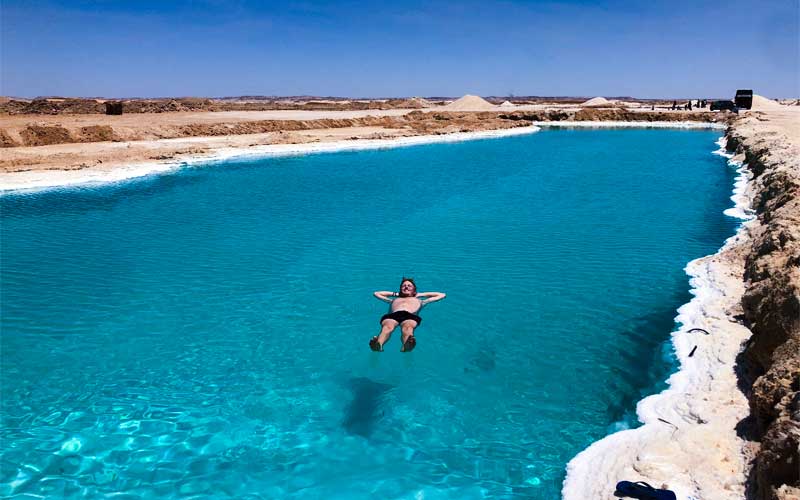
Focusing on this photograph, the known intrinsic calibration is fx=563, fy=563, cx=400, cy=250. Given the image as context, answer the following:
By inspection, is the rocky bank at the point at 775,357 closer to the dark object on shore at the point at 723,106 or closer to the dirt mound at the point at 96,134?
the dirt mound at the point at 96,134

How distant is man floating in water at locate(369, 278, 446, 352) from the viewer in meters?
8.62

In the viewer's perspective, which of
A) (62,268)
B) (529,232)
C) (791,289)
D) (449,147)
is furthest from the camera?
(449,147)

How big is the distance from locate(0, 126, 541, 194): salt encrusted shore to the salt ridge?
26856 mm

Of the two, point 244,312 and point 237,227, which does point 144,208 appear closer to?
point 237,227

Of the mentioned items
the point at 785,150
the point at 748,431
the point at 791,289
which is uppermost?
the point at 785,150

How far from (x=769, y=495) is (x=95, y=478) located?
295 inches

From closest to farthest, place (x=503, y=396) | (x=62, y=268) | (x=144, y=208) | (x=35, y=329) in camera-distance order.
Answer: (x=503, y=396)
(x=35, y=329)
(x=62, y=268)
(x=144, y=208)

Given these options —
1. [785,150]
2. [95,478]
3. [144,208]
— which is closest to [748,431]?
[95,478]

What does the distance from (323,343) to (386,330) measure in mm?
1922

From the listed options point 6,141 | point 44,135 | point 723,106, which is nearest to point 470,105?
point 723,106

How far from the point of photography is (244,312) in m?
11.9

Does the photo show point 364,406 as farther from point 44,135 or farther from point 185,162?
A: point 44,135

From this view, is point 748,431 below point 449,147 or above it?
below

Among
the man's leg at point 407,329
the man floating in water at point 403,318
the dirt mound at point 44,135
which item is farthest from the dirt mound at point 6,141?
the man's leg at point 407,329
